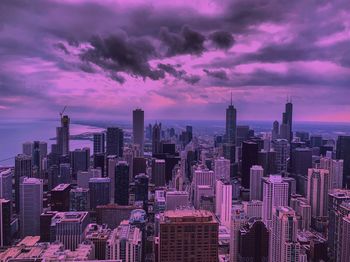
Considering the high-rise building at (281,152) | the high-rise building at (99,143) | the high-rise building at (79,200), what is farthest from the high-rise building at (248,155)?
the high-rise building at (79,200)

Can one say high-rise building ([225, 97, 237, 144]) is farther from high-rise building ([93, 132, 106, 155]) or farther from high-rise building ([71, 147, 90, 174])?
high-rise building ([71, 147, 90, 174])

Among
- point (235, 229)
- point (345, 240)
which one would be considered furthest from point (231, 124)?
point (345, 240)

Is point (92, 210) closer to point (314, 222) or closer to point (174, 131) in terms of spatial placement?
point (174, 131)

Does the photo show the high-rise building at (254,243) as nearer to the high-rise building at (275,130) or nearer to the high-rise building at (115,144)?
the high-rise building at (275,130)

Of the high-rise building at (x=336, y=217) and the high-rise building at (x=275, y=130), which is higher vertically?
the high-rise building at (x=275, y=130)

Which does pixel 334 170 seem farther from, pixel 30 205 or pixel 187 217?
pixel 30 205
